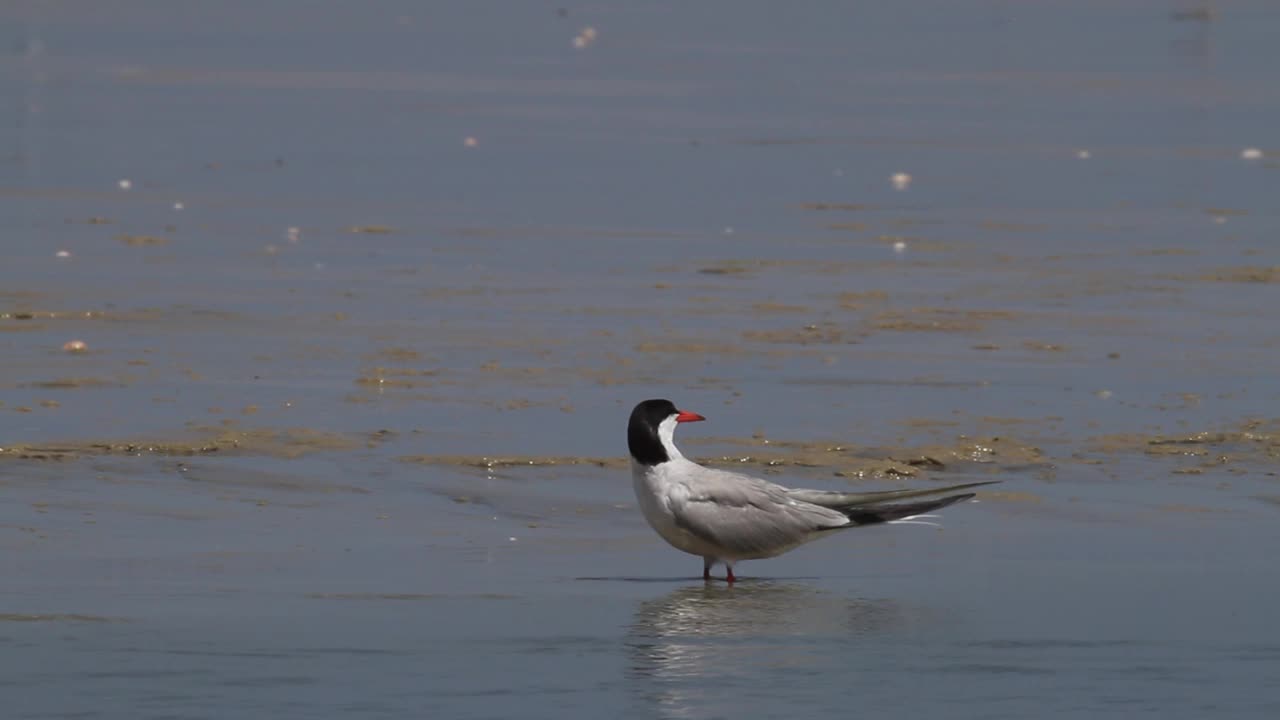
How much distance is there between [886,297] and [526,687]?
8027 millimetres

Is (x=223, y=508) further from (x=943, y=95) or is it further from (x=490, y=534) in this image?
(x=943, y=95)

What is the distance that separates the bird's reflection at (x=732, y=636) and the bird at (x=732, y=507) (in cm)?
→ 17

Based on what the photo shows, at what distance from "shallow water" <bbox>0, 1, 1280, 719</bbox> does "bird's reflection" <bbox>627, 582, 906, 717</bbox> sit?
26 millimetres

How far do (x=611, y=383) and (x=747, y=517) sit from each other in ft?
11.3

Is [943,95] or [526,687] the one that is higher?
[943,95]

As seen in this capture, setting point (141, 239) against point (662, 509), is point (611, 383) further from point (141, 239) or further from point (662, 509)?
point (141, 239)

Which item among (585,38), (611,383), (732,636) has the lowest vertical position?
(732,636)

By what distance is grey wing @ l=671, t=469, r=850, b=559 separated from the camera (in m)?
9.48

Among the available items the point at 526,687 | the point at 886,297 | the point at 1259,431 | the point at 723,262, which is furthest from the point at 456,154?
the point at 526,687

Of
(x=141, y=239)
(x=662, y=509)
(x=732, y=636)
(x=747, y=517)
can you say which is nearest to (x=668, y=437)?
(x=662, y=509)

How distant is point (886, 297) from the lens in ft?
50.7

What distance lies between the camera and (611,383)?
12.9m

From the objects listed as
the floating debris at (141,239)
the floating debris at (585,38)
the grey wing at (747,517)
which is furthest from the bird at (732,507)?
the floating debris at (585,38)

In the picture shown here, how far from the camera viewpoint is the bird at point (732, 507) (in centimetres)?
951
